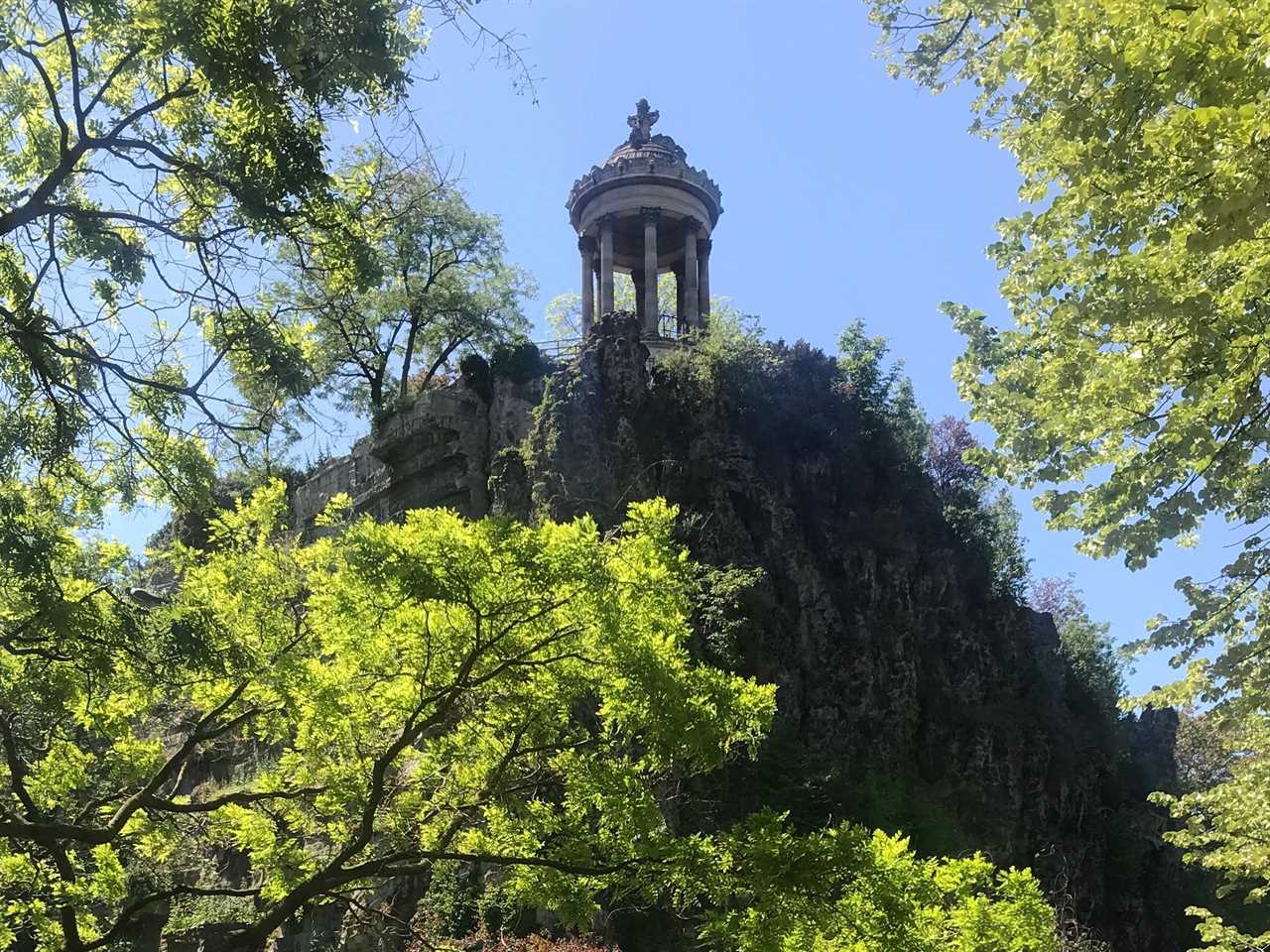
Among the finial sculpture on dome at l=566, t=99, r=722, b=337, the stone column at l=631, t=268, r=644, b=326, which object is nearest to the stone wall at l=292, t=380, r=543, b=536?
the finial sculpture on dome at l=566, t=99, r=722, b=337

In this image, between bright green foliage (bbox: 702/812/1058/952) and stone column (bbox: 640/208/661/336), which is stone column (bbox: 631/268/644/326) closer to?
stone column (bbox: 640/208/661/336)

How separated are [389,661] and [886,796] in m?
15.1

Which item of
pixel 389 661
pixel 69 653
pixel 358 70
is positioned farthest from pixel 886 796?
pixel 358 70

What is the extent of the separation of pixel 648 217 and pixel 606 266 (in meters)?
1.92

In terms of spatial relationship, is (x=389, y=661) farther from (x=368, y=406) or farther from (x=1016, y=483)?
(x=368, y=406)

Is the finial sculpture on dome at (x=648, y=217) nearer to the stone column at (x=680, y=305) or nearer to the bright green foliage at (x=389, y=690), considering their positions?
Result: the stone column at (x=680, y=305)

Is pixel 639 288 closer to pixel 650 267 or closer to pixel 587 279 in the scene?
pixel 587 279

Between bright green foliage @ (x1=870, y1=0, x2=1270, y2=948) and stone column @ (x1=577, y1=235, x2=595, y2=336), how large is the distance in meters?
21.1

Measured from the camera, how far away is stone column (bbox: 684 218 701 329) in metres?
30.5

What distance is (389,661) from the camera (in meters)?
8.52

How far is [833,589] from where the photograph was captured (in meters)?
24.3

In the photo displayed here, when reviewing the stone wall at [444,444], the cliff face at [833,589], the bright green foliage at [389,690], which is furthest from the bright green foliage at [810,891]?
the stone wall at [444,444]

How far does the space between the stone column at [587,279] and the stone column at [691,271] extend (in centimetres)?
277

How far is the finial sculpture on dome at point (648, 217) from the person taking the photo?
98.5ft
